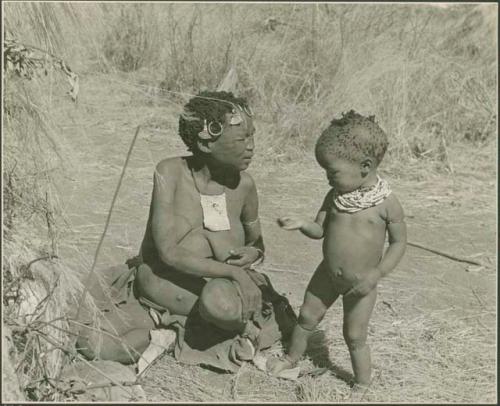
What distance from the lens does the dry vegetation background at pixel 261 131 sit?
273 centimetres

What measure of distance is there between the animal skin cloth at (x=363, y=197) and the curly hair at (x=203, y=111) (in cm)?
58

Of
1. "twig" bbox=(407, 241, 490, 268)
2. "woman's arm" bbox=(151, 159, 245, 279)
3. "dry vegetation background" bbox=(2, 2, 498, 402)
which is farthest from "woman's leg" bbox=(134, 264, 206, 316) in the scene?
"twig" bbox=(407, 241, 490, 268)

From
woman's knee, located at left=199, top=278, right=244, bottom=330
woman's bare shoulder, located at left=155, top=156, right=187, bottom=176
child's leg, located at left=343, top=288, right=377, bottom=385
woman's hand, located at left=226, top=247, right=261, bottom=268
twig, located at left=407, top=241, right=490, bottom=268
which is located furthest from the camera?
twig, located at left=407, top=241, right=490, bottom=268

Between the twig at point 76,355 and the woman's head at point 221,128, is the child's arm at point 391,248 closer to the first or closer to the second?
A: the woman's head at point 221,128

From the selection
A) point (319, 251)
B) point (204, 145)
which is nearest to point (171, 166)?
point (204, 145)

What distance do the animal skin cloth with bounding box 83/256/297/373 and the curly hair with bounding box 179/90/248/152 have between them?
23.4 inches

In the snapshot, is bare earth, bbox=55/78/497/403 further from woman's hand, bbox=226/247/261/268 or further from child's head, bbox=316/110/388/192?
child's head, bbox=316/110/388/192

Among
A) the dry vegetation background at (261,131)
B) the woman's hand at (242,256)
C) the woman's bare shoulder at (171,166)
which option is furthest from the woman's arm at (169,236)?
the dry vegetation background at (261,131)

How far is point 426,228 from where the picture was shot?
15.8 ft

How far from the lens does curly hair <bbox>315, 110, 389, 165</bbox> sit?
2.66 meters

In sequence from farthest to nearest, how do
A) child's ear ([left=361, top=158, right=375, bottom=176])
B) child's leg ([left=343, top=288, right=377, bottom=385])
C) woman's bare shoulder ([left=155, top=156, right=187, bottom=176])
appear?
woman's bare shoulder ([left=155, top=156, right=187, bottom=176]) < child's leg ([left=343, top=288, right=377, bottom=385]) < child's ear ([left=361, top=158, right=375, bottom=176])

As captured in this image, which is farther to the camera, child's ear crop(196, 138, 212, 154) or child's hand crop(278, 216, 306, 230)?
child's ear crop(196, 138, 212, 154)

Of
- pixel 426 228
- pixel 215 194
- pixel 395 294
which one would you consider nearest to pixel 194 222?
pixel 215 194

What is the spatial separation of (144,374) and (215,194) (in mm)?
763
